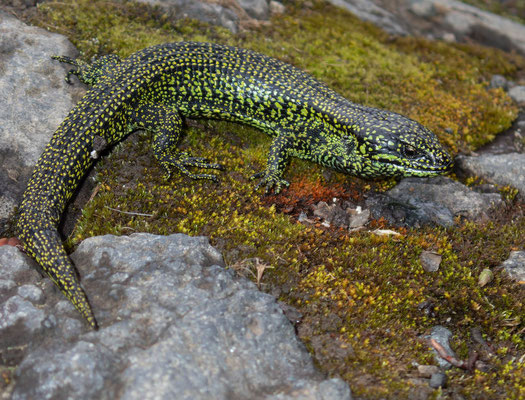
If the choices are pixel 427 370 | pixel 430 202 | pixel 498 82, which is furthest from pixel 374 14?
pixel 427 370

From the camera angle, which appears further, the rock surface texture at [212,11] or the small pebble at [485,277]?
the rock surface texture at [212,11]

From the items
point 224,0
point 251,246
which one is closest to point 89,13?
point 224,0

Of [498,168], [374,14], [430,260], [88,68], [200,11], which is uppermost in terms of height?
[374,14]

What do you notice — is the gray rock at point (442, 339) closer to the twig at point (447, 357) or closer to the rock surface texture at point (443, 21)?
the twig at point (447, 357)

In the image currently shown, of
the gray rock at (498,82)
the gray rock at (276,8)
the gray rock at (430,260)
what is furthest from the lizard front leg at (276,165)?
the gray rock at (498,82)

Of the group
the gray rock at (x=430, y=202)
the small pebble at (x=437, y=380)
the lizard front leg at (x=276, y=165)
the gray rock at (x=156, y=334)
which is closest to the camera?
the gray rock at (x=156, y=334)

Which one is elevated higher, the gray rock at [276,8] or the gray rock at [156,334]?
the gray rock at [276,8]

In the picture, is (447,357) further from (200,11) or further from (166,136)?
(200,11)
